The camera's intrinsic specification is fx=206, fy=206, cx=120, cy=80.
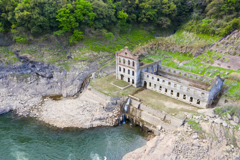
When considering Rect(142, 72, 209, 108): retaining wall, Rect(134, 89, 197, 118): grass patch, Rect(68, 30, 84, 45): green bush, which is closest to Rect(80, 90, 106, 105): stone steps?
Rect(134, 89, 197, 118): grass patch

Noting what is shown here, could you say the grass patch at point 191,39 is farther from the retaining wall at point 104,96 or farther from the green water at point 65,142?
the green water at point 65,142

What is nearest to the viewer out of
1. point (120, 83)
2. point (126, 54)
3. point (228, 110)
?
point (228, 110)

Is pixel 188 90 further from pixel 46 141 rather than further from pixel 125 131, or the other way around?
pixel 46 141

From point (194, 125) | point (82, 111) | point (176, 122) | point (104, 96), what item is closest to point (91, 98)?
point (104, 96)

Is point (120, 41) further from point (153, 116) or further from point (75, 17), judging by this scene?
point (153, 116)

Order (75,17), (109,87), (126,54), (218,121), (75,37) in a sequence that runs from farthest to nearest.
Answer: (75,17) < (75,37) < (109,87) < (126,54) < (218,121)

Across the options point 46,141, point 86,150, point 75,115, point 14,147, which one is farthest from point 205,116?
point 14,147

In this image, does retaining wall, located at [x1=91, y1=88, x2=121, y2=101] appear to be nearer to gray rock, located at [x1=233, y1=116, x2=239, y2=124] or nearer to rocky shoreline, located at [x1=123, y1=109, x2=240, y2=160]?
rocky shoreline, located at [x1=123, y1=109, x2=240, y2=160]

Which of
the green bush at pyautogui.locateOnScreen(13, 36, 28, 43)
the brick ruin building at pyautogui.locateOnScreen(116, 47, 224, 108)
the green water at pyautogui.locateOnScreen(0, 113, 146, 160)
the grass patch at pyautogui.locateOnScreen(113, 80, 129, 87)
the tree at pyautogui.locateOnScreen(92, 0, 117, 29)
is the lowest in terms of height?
the green water at pyautogui.locateOnScreen(0, 113, 146, 160)
